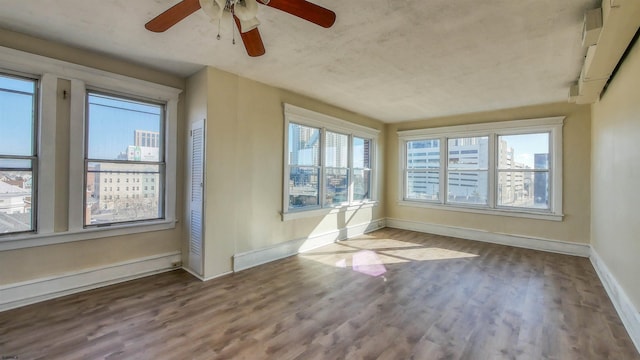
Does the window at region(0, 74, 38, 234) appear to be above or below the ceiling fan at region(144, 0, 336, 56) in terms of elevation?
below

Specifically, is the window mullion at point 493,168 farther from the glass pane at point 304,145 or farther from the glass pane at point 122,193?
the glass pane at point 122,193

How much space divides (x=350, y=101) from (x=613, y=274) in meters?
4.04

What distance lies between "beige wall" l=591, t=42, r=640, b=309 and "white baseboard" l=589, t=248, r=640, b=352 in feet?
0.22


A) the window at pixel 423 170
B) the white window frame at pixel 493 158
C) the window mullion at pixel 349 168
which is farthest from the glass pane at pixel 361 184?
the window at pixel 423 170

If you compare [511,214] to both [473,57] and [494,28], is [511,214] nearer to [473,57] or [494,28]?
[473,57]

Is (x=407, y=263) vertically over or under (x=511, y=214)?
under

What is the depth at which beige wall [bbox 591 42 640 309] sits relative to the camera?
2391mm

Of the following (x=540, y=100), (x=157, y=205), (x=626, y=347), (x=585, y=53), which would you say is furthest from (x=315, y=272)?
(x=540, y=100)

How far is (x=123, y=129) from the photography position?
3.38 m

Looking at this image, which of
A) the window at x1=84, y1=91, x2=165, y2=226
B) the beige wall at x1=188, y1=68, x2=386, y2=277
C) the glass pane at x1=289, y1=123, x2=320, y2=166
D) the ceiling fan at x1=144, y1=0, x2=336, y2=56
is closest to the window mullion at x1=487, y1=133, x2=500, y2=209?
the glass pane at x1=289, y1=123, x2=320, y2=166

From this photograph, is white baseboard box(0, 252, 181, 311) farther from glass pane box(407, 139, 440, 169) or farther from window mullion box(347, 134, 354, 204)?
glass pane box(407, 139, 440, 169)

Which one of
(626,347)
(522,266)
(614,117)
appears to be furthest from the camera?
(522,266)

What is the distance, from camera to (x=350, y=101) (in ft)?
16.0

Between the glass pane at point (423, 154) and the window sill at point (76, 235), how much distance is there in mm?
5107
